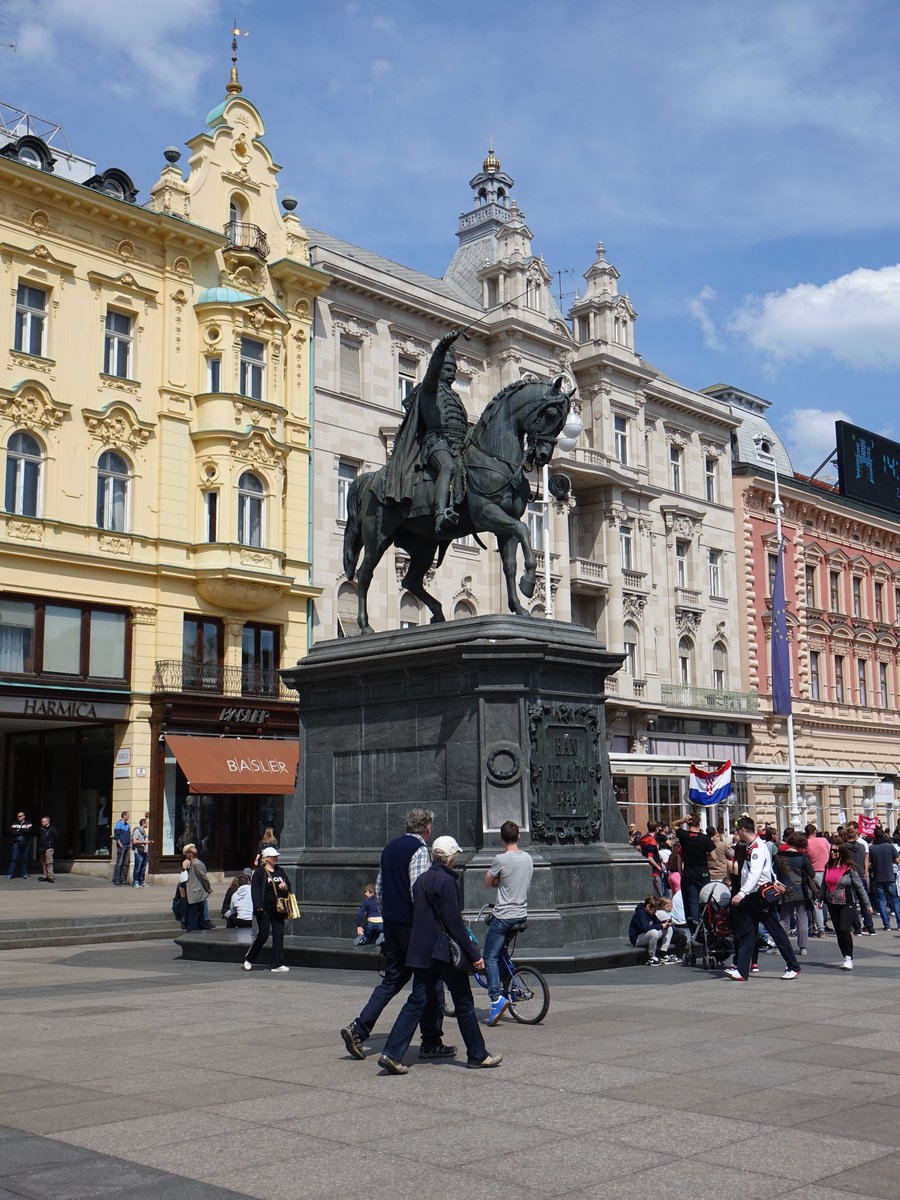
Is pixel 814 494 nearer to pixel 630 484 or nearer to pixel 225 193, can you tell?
pixel 630 484

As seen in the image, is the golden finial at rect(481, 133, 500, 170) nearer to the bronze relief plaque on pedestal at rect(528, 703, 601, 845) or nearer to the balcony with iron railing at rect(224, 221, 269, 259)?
the balcony with iron railing at rect(224, 221, 269, 259)

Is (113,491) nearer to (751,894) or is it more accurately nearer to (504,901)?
(751,894)

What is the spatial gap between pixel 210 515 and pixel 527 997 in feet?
96.0

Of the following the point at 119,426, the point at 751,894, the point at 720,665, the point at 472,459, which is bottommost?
the point at 751,894

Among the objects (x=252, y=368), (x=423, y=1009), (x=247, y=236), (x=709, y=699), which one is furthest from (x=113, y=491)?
(x=423, y=1009)

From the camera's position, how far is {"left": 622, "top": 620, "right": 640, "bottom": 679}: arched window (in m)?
50.8

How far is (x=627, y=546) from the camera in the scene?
52.6m

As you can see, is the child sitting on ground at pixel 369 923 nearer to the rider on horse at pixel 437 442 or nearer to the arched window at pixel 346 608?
the rider on horse at pixel 437 442

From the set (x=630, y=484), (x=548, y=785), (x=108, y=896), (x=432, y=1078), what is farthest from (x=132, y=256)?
(x=432, y=1078)

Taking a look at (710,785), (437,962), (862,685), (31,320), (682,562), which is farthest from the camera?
(862,685)

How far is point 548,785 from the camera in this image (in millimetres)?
15375

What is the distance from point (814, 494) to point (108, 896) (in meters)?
42.0

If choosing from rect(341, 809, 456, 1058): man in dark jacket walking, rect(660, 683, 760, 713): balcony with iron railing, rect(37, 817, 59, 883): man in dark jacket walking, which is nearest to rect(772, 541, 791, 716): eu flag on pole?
rect(660, 683, 760, 713): balcony with iron railing

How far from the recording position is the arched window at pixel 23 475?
3406 cm
